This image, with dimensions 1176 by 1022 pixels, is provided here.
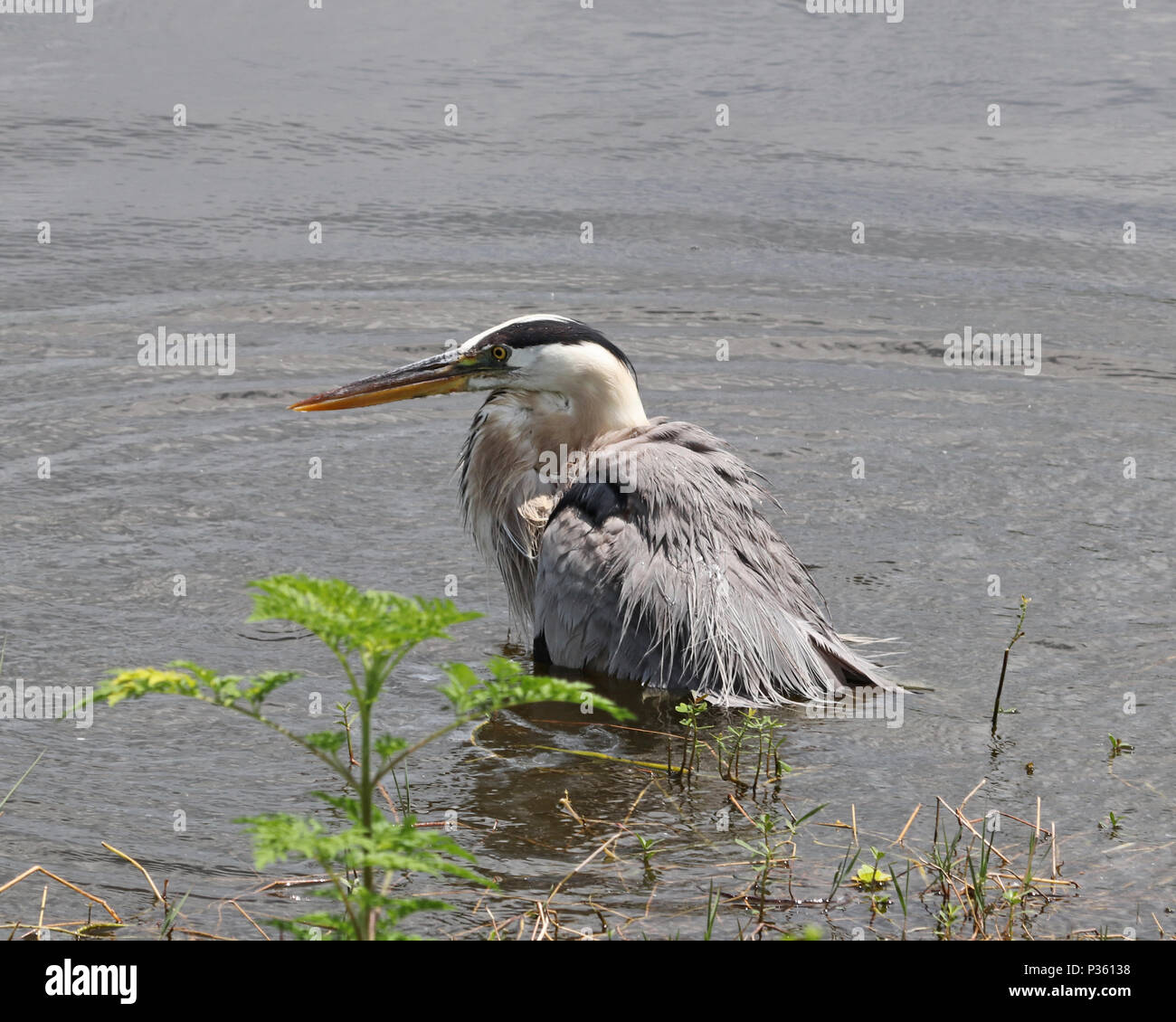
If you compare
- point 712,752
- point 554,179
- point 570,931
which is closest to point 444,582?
point 712,752

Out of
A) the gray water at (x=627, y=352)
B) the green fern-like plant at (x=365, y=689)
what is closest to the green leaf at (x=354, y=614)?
the green fern-like plant at (x=365, y=689)

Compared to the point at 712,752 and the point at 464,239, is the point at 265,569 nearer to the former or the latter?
the point at 712,752

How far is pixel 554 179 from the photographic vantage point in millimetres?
11977

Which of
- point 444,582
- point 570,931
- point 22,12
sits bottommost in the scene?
point 570,931

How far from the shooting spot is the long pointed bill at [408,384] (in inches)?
269

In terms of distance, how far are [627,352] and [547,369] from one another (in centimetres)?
311

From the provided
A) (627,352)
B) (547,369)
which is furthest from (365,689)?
(627,352)

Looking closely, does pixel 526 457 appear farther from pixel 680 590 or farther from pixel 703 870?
pixel 703 870

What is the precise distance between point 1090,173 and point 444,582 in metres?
7.38

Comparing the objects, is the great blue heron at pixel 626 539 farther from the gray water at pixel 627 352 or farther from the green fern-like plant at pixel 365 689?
the green fern-like plant at pixel 365 689

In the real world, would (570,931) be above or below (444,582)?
below

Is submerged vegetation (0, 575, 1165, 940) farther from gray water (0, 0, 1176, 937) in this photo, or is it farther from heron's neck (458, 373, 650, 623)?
heron's neck (458, 373, 650, 623)

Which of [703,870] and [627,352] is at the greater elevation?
[627,352]

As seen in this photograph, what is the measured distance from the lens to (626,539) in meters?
6.09
